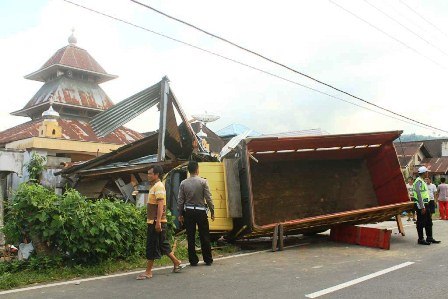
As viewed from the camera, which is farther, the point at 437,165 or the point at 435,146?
the point at 435,146

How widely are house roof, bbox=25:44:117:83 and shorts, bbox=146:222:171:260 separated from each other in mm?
26922

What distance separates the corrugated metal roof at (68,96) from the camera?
28.2 meters

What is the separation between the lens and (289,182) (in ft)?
36.7

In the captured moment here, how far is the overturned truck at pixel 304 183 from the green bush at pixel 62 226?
2745 millimetres

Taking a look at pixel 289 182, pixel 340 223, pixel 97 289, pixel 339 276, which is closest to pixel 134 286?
pixel 97 289

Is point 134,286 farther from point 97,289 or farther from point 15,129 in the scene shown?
point 15,129

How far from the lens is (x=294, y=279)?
5.80 m

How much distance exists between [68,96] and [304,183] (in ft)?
72.9

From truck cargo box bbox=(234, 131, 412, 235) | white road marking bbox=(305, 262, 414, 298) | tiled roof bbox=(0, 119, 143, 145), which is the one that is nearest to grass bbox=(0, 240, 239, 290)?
white road marking bbox=(305, 262, 414, 298)

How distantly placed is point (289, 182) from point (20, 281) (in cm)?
721

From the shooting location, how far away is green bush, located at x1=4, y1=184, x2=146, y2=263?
257 inches

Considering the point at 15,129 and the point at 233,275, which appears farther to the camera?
the point at 15,129

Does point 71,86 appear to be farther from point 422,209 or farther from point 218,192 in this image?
point 422,209

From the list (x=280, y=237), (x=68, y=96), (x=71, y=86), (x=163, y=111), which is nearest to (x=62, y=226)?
(x=280, y=237)
